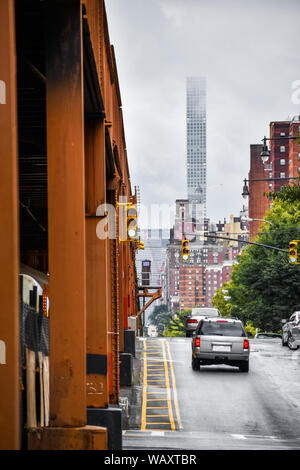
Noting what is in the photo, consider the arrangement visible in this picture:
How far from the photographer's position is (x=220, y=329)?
22016mm

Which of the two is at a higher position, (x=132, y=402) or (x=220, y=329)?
→ (x=220, y=329)

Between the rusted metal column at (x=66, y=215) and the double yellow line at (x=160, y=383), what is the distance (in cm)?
807

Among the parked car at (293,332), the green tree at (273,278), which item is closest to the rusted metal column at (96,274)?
the parked car at (293,332)

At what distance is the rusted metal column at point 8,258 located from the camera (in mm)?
4938

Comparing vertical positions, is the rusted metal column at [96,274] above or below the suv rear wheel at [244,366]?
above

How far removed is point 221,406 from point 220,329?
5.04m

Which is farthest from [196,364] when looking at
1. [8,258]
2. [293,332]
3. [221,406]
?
[8,258]

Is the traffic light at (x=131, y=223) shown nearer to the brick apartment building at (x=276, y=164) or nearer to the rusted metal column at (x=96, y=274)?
the rusted metal column at (x=96, y=274)

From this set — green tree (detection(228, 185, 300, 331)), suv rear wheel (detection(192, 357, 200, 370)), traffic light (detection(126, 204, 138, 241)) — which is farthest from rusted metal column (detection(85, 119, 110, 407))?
green tree (detection(228, 185, 300, 331))

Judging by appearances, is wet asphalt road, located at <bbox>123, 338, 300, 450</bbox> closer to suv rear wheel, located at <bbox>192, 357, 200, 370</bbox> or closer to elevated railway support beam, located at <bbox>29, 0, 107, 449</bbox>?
suv rear wheel, located at <bbox>192, 357, 200, 370</bbox>

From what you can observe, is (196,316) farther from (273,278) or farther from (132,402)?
(132,402)

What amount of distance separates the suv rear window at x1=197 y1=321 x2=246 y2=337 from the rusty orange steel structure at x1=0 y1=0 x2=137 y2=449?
31.5 feet

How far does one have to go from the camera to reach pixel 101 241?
1034 centimetres

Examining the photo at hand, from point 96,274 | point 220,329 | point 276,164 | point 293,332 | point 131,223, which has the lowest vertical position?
point 293,332
